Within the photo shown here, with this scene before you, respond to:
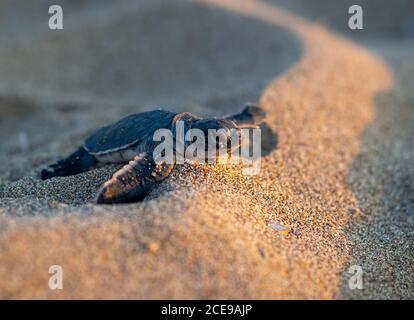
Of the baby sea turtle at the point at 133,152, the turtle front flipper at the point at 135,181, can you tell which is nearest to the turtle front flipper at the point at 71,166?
the baby sea turtle at the point at 133,152

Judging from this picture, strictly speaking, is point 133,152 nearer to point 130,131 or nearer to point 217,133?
point 130,131

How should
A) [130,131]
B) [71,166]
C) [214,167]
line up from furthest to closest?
1. [71,166]
2. [130,131]
3. [214,167]

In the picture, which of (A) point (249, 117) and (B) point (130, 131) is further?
(A) point (249, 117)

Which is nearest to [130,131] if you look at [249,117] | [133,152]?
[133,152]

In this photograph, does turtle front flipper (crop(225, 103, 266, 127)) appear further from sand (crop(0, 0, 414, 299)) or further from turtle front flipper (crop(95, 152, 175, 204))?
turtle front flipper (crop(95, 152, 175, 204))

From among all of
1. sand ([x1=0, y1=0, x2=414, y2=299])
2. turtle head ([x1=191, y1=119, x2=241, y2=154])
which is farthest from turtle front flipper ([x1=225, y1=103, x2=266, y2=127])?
turtle head ([x1=191, y1=119, x2=241, y2=154])
